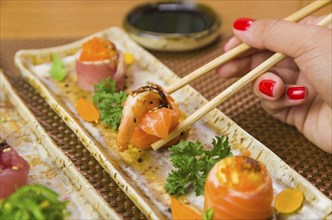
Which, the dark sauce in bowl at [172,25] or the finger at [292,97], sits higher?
the finger at [292,97]

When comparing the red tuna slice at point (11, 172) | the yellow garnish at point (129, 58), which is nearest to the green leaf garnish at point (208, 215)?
the red tuna slice at point (11, 172)

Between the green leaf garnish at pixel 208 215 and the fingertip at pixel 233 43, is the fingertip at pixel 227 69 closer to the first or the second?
the fingertip at pixel 233 43

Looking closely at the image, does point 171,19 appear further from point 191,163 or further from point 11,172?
point 11,172

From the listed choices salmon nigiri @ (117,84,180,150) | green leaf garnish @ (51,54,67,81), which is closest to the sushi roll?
green leaf garnish @ (51,54,67,81)

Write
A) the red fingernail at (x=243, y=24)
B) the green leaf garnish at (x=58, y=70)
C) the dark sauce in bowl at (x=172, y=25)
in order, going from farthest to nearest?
the dark sauce in bowl at (x=172, y=25) < the green leaf garnish at (x=58, y=70) < the red fingernail at (x=243, y=24)

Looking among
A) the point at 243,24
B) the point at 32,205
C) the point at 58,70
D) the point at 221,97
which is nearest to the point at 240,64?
the point at 243,24

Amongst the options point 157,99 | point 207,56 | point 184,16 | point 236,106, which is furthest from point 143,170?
point 184,16
